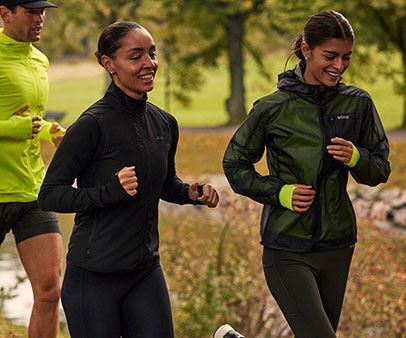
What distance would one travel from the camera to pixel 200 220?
1920 cm

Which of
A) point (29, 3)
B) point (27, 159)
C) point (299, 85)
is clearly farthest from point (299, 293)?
→ point (29, 3)

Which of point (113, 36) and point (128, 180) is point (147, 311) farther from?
point (113, 36)

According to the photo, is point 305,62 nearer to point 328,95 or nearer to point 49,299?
point 328,95

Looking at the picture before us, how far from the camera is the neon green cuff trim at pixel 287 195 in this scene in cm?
509

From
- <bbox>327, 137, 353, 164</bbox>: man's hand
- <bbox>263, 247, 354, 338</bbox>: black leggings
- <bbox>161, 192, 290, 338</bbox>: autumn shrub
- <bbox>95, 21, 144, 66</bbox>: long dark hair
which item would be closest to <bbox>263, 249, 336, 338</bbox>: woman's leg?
<bbox>263, 247, 354, 338</bbox>: black leggings

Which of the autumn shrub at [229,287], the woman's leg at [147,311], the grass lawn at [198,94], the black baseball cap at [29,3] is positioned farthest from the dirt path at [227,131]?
the woman's leg at [147,311]

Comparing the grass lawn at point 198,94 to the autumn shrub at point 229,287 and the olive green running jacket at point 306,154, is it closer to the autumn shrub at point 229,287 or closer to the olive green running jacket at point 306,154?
the autumn shrub at point 229,287

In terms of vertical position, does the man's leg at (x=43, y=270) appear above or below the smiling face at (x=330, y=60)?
below

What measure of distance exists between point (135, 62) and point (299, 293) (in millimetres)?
1258

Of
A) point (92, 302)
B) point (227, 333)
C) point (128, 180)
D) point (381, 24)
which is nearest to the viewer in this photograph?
point (128, 180)

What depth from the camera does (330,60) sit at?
5.11 m

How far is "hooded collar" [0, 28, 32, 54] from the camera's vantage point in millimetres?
6047

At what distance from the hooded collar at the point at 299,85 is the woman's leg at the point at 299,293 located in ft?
2.39

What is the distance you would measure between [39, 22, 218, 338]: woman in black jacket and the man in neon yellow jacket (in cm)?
117
